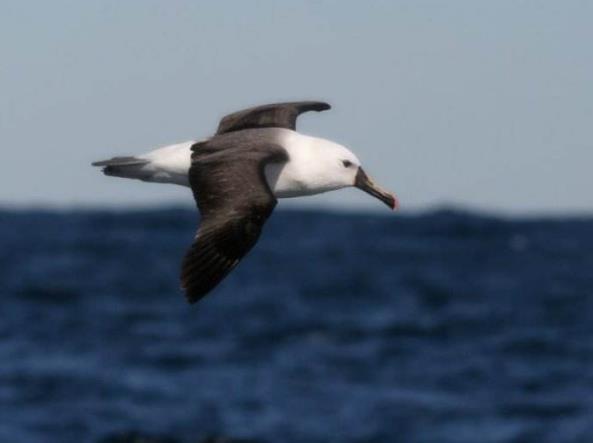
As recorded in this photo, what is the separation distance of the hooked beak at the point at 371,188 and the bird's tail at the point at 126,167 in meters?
1.59

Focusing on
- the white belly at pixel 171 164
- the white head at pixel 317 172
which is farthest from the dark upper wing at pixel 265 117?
the white belly at pixel 171 164

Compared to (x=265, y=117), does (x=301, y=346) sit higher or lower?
lower

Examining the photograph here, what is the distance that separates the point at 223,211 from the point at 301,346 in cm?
3129

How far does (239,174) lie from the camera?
13.5m

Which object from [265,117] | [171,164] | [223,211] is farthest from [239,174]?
[265,117]

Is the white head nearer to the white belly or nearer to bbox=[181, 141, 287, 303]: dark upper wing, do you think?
bbox=[181, 141, 287, 303]: dark upper wing

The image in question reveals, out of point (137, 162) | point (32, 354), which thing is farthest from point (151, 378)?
point (137, 162)

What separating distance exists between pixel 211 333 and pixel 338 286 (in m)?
11.6

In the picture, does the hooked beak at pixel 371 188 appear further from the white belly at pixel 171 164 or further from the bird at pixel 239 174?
the white belly at pixel 171 164

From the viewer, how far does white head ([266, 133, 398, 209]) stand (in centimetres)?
1435

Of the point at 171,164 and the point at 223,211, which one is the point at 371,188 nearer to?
the point at 171,164

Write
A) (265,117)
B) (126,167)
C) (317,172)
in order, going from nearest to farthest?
(317,172), (126,167), (265,117)

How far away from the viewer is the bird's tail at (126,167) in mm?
14656

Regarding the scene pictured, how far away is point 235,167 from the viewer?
13.6 meters
